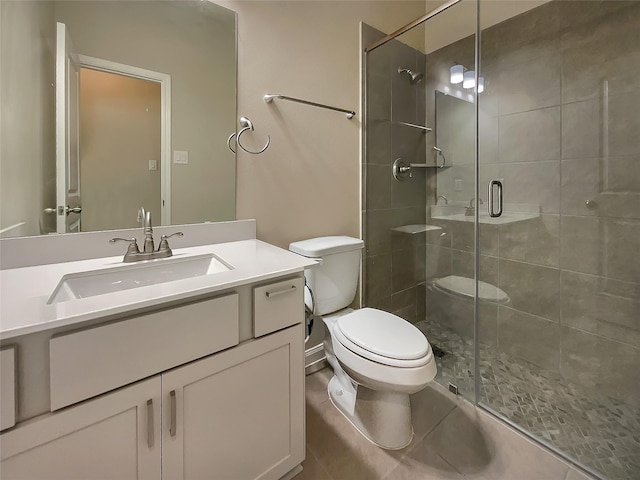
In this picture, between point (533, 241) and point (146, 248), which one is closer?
point (146, 248)

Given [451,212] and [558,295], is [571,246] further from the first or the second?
[451,212]

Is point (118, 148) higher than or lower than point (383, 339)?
higher

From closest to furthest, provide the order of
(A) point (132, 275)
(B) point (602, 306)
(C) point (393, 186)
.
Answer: (A) point (132, 275) < (B) point (602, 306) < (C) point (393, 186)

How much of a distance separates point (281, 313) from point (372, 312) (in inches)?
26.2

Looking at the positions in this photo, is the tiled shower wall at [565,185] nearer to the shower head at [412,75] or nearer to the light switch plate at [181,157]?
the shower head at [412,75]

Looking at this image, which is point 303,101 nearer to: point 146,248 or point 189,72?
point 189,72

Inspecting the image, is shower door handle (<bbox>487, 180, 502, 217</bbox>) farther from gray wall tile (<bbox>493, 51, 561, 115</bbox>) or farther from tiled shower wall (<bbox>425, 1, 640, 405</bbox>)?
gray wall tile (<bbox>493, 51, 561, 115</bbox>)

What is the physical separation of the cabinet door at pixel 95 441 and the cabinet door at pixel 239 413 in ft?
0.13

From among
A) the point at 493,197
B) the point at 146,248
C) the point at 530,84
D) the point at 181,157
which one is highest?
the point at 530,84

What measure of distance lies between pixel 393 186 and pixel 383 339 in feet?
3.90

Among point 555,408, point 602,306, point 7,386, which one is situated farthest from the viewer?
point 602,306

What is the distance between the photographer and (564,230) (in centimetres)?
172

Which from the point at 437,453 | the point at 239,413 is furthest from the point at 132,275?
the point at 437,453

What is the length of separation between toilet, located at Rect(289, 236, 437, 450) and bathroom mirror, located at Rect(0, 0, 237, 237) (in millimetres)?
580
